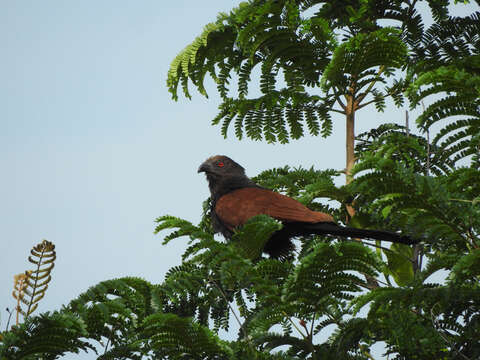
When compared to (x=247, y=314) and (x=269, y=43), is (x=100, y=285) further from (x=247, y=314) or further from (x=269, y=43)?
(x=269, y=43)

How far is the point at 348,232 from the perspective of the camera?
146 inches

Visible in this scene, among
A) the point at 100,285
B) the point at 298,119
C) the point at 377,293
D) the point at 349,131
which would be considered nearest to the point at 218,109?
the point at 298,119

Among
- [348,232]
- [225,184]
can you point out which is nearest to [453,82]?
[348,232]

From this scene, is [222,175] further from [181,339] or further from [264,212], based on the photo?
[181,339]

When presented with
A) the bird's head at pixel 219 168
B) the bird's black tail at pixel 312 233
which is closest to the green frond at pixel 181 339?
the bird's black tail at pixel 312 233

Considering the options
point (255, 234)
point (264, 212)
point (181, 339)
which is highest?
point (264, 212)

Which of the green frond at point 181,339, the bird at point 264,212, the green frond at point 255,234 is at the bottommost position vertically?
the green frond at point 181,339

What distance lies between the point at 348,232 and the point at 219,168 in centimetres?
193

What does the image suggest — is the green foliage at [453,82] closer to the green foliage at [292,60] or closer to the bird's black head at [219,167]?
the green foliage at [292,60]

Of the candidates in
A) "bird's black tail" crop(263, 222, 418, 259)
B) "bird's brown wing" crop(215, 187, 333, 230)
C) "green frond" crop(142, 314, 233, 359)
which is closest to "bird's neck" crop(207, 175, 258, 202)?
"bird's brown wing" crop(215, 187, 333, 230)

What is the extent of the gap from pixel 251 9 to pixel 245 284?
Answer: 91.7 inches

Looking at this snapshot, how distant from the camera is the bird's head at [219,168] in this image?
17.3ft

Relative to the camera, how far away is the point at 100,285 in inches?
104

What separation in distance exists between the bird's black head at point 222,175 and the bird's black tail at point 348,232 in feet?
3.58
